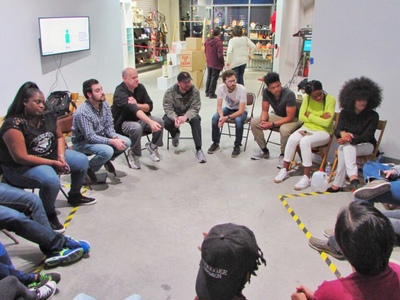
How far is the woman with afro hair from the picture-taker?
356cm

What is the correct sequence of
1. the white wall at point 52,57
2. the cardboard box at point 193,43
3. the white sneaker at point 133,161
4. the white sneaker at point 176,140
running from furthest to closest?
the cardboard box at point 193,43
the white wall at point 52,57
the white sneaker at point 176,140
the white sneaker at point 133,161

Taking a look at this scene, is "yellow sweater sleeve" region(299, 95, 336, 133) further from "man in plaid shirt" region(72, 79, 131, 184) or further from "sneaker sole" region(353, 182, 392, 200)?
"man in plaid shirt" region(72, 79, 131, 184)

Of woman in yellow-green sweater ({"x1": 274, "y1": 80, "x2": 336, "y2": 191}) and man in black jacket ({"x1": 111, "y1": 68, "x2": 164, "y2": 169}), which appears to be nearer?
woman in yellow-green sweater ({"x1": 274, "y1": 80, "x2": 336, "y2": 191})

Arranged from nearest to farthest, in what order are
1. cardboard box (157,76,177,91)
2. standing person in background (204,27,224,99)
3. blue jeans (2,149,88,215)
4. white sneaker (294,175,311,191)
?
blue jeans (2,149,88,215)
white sneaker (294,175,311,191)
standing person in background (204,27,224,99)
cardboard box (157,76,177,91)

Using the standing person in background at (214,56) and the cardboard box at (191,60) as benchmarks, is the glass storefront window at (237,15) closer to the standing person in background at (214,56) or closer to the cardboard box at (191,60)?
the cardboard box at (191,60)

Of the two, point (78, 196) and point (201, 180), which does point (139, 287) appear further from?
point (201, 180)

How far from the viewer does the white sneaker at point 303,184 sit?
12.5 feet

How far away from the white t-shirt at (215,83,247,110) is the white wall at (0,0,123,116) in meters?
3.20

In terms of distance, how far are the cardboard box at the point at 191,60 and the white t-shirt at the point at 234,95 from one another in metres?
4.14

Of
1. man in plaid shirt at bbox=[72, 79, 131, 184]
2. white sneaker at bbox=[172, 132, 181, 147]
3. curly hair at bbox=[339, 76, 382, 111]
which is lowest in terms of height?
white sneaker at bbox=[172, 132, 181, 147]

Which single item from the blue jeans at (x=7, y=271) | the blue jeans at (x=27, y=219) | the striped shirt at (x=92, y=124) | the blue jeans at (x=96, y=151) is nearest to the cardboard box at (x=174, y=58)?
the striped shirt at (x=92, y=124)

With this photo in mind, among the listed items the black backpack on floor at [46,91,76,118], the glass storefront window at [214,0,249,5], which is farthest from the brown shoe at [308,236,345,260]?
the glass storefront window at [214,0,249,5]

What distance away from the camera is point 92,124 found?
368 cm

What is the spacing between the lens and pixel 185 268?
257 cm
